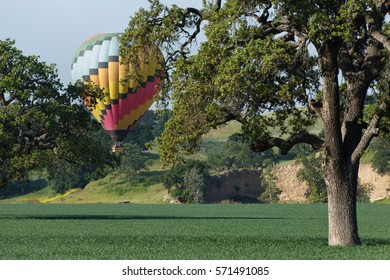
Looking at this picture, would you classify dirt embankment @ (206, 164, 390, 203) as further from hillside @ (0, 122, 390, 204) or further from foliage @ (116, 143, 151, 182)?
foliage @ (116, 143, 151, 182)

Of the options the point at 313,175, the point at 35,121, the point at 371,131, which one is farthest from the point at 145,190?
the point at 371,131

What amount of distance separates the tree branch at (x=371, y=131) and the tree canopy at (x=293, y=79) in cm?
4

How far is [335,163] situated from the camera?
1630 inches

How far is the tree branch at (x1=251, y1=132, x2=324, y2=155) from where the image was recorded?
42.0 metres

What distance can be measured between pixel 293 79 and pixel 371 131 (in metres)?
3.59

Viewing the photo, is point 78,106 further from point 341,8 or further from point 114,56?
point 341,8

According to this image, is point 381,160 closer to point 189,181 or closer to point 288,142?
point 189,181

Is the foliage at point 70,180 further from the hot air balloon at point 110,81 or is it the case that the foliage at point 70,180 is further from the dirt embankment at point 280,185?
the hot air balloon at point 110,81

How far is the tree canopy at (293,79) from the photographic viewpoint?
38844mm

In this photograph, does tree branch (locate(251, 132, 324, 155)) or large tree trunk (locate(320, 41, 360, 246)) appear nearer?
large tree trunk (locate(320, 41, 360, 246))

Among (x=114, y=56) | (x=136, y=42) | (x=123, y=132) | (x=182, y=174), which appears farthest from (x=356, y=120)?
(x=182, y=174)

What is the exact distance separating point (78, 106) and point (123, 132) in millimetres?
31872

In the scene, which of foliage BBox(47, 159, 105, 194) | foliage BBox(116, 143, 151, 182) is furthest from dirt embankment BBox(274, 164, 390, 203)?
foliage BBox(47, 159, 105, 194)

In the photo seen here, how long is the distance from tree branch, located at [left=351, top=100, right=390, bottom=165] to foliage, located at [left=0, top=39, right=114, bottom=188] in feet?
111
